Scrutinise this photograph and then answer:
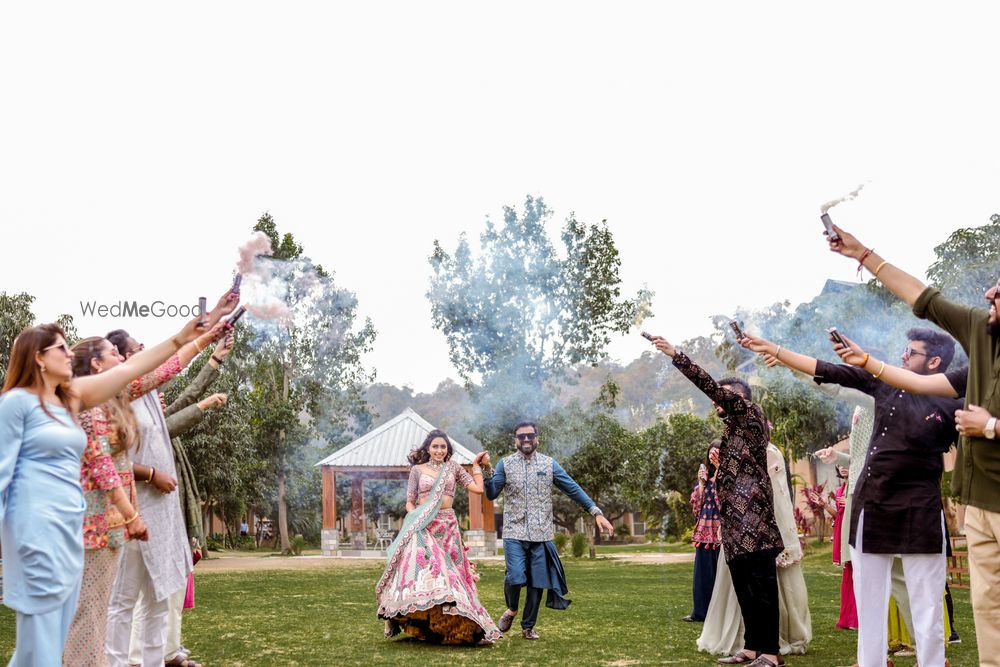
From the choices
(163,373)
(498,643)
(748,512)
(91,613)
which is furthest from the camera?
(498,643)

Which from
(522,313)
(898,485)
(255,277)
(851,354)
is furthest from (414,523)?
(522,313)

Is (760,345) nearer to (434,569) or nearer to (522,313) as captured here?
(434,569)

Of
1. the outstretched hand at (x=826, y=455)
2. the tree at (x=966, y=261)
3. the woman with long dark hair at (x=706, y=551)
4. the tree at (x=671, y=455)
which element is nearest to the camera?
the outstretched hand at (x=826, y=455)

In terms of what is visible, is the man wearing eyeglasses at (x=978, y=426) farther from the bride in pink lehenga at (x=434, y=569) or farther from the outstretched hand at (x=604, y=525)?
the bride in pink lehenga at (x=434, y=569)

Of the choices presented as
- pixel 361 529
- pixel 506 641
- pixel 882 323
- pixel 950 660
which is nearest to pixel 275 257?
pixel 361 529

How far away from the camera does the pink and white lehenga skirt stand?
825 centimetres

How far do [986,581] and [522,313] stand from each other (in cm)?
2382

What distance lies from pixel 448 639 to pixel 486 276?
20.8 metres

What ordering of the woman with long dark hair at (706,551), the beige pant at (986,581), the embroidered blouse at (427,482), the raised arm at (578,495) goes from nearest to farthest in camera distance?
the beige pant at (986,581), the raised arm at (578,495), the embroidered blouse at (427,482), the woman with long dark hair at (706,551)

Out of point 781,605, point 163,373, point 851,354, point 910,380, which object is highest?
point 163,373

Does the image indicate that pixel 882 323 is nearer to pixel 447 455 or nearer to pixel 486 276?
pixel 486 276

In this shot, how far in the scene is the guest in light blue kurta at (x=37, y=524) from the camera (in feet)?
13.4

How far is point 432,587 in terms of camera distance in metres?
8.37

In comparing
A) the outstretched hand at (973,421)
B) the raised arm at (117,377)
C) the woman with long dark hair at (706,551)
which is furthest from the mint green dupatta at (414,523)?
the outstretched hand at (973,421)
